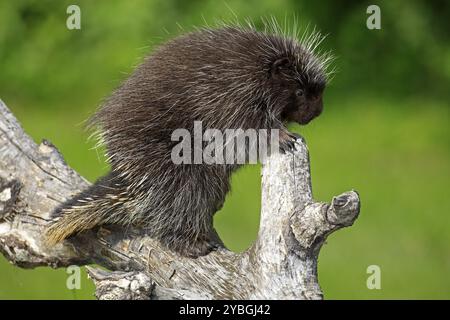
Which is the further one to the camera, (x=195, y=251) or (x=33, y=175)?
(x=33, y=175)

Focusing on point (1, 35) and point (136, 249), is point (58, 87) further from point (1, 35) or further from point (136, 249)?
point (136, 249)

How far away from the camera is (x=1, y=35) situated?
11.7m

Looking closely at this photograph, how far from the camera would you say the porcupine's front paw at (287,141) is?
152 inches

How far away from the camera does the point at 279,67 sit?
4.22m

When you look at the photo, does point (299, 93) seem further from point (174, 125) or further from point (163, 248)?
point (163, 248)

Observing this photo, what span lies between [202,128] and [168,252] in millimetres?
588

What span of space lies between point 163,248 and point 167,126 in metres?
0.56

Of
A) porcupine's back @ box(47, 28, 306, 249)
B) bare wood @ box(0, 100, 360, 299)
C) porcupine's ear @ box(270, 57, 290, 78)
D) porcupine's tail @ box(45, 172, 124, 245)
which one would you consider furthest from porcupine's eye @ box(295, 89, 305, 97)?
porcupine's tail @ box(45, 172, 124, 245)

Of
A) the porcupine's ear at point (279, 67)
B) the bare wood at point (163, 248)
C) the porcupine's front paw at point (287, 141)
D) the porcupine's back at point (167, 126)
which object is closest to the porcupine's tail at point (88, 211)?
the porcupine's back at point (167, 126)

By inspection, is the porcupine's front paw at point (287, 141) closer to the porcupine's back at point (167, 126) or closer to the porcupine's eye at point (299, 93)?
the porcupine's back at point (167, 126)

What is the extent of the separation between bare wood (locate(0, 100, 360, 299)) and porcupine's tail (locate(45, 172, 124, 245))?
0.12 metres

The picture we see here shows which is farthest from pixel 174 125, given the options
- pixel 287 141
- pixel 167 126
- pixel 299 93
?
pixel 299 93

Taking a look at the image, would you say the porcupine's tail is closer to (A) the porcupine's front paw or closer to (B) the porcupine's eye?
(A) the porcupine's front paw

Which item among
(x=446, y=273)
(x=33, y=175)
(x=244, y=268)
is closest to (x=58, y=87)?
(x=446, y=273)
